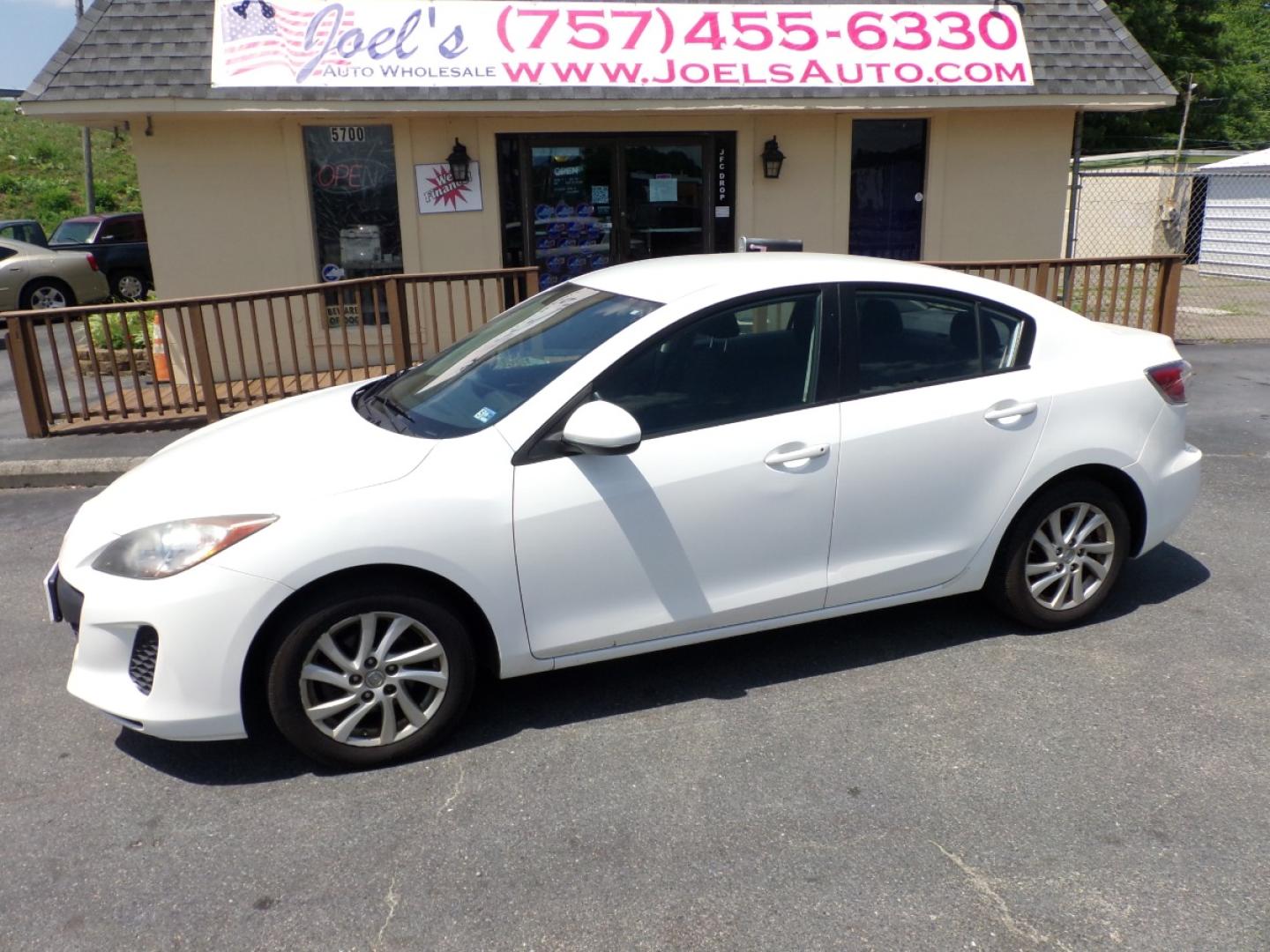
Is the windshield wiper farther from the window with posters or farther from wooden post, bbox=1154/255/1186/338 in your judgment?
wooden post, bbox=1154/255/1186/338

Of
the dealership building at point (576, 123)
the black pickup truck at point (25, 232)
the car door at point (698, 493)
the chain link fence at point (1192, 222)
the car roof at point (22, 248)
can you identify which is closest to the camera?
the car door at point (698, 493)

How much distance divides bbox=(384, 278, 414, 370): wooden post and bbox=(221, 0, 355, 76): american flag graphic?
8.20ft

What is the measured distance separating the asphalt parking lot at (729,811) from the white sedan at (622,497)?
0.30m

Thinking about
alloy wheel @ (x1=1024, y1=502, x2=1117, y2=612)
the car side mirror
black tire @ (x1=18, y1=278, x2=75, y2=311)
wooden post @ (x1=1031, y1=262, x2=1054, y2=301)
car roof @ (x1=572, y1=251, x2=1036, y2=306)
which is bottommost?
black tire @ (x1=18, y1=278, x2=75, y2=311)


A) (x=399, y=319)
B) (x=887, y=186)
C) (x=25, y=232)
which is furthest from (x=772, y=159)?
(x=25, y=232)

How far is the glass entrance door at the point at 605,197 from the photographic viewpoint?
35.3 feet

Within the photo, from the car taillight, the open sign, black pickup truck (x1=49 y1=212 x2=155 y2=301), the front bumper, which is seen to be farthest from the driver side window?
black pickup truck (x1=49 y1=212 x2=155 y2=301)

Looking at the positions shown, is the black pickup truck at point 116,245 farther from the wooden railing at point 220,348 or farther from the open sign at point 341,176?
the open sign at point 341,176

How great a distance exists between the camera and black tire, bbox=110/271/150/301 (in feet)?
60.6

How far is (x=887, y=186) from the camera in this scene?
1138 cm

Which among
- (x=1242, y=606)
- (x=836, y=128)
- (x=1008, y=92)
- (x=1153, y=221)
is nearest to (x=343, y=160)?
(x=836, y=128)

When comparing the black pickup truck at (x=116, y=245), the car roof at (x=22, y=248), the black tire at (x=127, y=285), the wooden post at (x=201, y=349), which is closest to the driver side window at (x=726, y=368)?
the wooden post at (x=201, y=349)

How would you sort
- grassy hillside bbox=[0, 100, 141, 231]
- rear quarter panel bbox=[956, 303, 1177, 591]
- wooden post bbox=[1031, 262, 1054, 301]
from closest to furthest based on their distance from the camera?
rear quarter panel bbox=[956, 303, 1177, 591] < wooden post bbox=[1031, 262, 1054, 301] < grassy hillside bbox=[0, 100, 141, 231]

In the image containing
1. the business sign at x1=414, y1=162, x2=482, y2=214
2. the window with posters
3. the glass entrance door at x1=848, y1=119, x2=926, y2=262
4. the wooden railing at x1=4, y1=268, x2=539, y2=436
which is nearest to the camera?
the wooden railing at x1=4, y1=268, x2=539, y2=436
